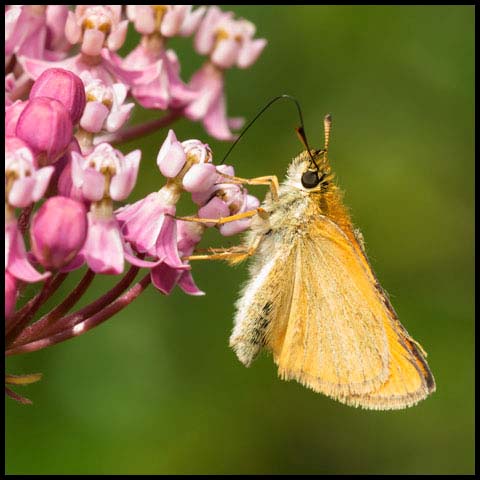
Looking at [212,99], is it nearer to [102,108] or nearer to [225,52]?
[225,52]

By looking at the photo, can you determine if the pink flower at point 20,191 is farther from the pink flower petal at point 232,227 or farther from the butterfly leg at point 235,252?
the butterfly leg at point 235,252

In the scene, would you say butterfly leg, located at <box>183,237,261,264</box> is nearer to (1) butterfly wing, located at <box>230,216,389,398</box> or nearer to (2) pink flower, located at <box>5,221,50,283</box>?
(1) butterfly wing, located at <box>230,216,389,398</box>

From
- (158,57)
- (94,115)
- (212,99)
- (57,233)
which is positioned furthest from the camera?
(212,99)

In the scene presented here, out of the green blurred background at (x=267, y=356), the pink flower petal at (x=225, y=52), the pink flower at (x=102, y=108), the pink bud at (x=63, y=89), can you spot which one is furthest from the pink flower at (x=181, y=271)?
the green blurred background at (x=267, y=356)

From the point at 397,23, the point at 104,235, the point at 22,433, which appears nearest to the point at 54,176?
the point at 104,235

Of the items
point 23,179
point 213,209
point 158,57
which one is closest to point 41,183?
point 23,179

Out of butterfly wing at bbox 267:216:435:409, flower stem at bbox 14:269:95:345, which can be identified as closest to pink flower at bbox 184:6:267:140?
butterfly wing at bbox 267:216:435:409
